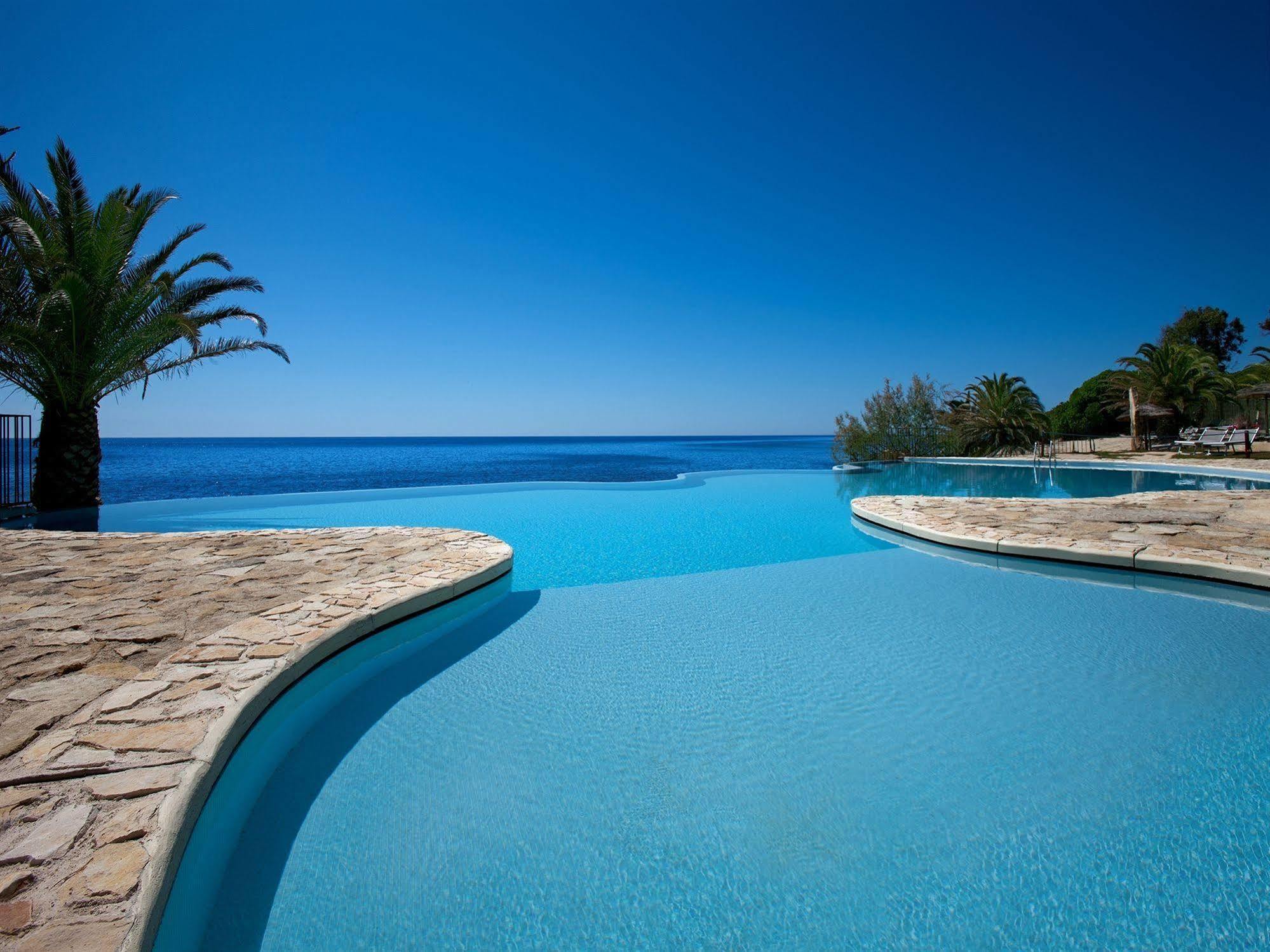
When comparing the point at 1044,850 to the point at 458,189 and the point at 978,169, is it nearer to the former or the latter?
the point at 458,189

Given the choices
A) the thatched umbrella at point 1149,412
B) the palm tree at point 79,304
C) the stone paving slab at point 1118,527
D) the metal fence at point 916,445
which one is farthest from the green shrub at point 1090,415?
the palm tree at point 79,304

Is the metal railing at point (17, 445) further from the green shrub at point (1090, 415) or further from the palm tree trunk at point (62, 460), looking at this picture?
the green shrub at point (1090, 415)

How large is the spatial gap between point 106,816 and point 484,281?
20.3 meters

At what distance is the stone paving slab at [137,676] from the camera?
56.8 inches

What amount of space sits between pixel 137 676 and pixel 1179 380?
2952cm

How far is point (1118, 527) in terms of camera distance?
6.45 meters

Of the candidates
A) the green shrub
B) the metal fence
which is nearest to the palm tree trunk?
the metal fence

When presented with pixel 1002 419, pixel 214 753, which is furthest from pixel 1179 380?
pixel 214 753

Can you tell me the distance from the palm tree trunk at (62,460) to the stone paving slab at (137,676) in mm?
4650

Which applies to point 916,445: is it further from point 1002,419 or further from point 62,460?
point 62,460

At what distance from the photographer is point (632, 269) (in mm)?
19906

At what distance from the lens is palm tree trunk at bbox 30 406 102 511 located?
9.12m

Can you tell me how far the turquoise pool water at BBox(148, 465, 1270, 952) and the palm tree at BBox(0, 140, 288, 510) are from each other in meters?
8.72

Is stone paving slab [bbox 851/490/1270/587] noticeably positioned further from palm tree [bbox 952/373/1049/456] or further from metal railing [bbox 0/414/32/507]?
metal railing [bbox 0/414/32/507]
